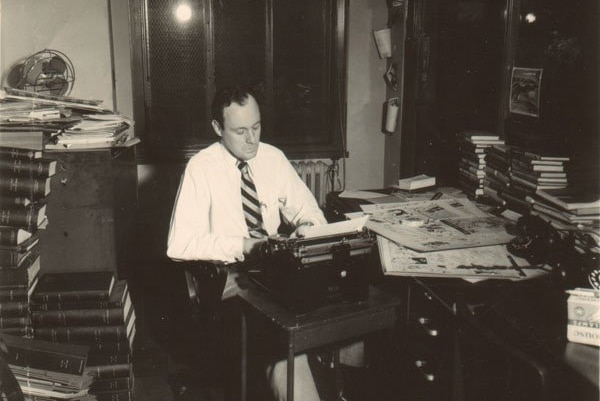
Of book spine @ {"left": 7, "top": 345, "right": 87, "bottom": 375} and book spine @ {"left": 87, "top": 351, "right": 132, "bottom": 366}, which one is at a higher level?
book spine @ {"left": 7, "top": 345, "right": 87, "bottom": 375}

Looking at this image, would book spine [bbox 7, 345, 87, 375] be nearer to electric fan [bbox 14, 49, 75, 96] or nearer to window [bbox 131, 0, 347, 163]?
electric fan [bbox 14, 49, 75, 96]

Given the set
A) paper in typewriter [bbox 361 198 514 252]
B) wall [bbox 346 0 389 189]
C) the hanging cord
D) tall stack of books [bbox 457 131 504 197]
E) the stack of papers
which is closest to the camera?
paper in typewriter [bbox 361 198 514 252]

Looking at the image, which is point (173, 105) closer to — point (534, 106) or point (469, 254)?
point (534, 106)

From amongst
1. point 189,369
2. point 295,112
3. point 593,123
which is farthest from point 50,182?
point 295,112

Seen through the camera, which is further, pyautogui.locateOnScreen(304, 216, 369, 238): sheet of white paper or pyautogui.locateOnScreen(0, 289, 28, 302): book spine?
pyautogui.locateOnScreen(0, 289, 28, 302): book spine

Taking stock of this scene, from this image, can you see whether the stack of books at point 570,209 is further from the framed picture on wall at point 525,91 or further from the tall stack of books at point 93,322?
the tall stack of books at point 93,322

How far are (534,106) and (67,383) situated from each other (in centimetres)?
231

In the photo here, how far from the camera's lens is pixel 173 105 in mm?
4594

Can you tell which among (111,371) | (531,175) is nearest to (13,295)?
(111,371)

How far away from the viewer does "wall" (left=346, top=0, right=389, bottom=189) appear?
15.9 feet

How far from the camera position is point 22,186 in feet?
→ 7.48

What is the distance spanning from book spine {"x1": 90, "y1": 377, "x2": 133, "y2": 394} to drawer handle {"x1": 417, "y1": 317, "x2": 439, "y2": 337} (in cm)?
129

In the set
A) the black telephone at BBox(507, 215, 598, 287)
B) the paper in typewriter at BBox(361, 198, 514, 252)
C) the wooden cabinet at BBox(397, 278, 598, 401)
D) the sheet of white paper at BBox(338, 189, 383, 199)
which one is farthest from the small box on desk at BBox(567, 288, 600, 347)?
the sheet of white paper at BBox(338, 189, 383, 199)

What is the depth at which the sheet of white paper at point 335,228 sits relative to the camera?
178 cm
